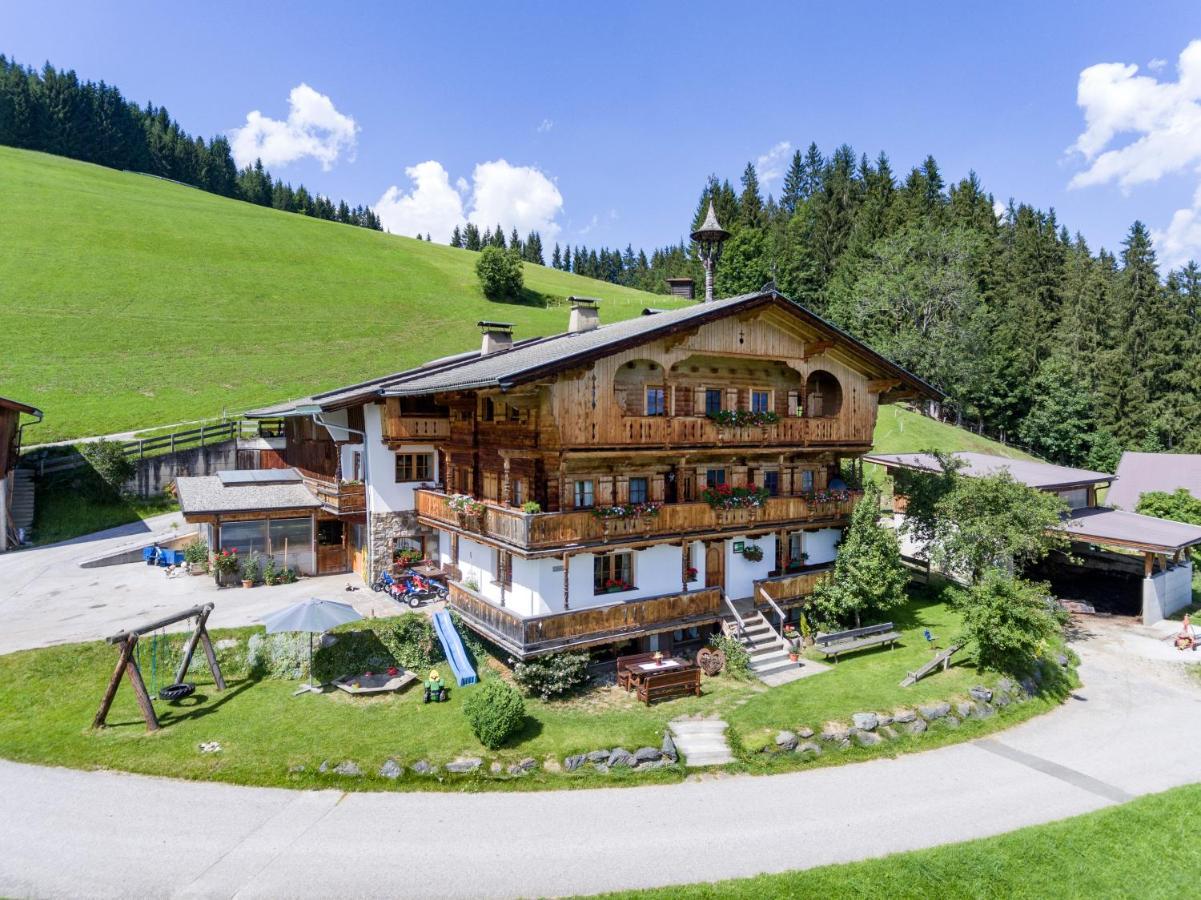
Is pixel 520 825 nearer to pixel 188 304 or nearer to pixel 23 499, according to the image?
pixel 23 499

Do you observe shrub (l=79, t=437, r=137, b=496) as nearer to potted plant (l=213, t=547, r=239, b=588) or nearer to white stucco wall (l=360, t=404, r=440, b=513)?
potted plant (l=213, t=547, r=239, b=588)

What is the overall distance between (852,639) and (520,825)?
44.4 feet

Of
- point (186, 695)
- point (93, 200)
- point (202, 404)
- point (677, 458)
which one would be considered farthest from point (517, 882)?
point (93, 200)

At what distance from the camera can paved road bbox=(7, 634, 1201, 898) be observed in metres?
11.7

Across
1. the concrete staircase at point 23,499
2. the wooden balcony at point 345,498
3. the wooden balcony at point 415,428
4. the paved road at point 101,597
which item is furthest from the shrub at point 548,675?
the concrete staircase at point 23,499

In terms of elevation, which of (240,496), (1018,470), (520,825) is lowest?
(520,825)

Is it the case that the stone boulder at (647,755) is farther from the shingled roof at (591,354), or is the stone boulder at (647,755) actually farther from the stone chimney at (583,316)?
the stone chimney at (583,316)

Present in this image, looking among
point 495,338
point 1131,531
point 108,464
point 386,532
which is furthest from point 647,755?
point 108,464

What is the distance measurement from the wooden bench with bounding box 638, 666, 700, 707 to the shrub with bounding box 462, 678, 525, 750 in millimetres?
3915

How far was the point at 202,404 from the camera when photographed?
4959cm

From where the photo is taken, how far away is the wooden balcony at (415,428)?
25.5 m

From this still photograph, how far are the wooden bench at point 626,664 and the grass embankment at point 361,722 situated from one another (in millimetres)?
475

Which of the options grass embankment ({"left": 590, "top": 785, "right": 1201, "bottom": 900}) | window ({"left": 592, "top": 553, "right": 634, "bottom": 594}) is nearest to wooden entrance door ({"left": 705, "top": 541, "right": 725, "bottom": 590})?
window ({"left": 592, "top": 553, "right": 634, "bottom": 594})

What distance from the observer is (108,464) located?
3666cm
